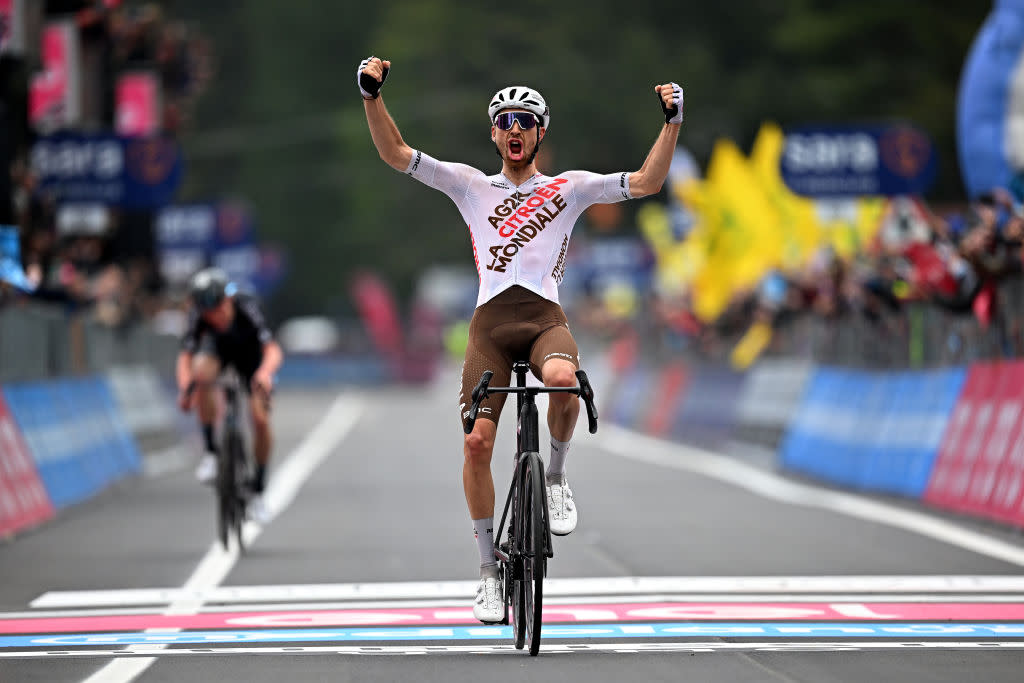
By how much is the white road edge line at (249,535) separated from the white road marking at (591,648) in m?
0.28

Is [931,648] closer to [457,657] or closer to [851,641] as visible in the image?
[851,641]

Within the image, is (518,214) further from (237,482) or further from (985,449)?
(985,449)

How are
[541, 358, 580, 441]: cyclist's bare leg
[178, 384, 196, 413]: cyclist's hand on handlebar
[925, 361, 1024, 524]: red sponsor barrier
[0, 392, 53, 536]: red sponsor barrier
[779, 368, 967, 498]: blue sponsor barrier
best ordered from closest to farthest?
[541, 358, 580, 441]: cyclist's bare leg < [178, 384, 196, 413]: cyclist's hand on handlebar < [925, 361, 1024, 524]: red sponsor barrier < [0, 392, 53, 536]: red sponsor barrier < [779, 368, 967, 498]: blue sponsor barrier

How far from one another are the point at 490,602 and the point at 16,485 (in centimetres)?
853

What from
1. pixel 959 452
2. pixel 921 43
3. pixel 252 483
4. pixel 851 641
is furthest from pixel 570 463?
pixel 921 43

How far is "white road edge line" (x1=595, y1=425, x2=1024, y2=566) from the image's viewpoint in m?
15.8

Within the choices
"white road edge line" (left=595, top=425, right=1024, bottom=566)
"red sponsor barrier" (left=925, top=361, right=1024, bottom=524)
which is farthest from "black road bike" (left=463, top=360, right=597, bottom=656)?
"red sponsor barrier" (left=925, top=361, right=1024, bottom=524)

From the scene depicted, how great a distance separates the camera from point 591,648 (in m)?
10.6

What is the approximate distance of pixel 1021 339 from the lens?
57.5ft

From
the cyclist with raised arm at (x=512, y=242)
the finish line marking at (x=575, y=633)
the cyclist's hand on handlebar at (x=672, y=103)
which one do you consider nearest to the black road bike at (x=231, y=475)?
the finish line marking at (x=575, y=633)

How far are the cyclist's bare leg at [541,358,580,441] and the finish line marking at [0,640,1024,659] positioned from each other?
3.27 feet

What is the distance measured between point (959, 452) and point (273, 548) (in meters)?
5.76

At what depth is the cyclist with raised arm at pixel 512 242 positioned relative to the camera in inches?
418

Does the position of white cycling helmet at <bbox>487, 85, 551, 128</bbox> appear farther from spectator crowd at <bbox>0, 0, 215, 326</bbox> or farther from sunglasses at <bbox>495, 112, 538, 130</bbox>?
spectator crowd at <bbox>0, 0, 215, 326</bbox>
